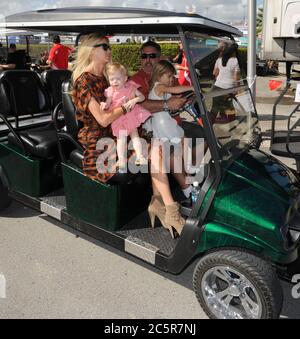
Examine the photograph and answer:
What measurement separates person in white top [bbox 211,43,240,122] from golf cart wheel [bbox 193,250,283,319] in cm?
79

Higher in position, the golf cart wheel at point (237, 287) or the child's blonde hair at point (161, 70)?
the child's blonde hair at point (161, 70)

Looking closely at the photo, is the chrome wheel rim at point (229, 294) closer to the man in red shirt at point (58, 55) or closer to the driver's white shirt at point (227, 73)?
the driver's white shirt at point (227, 73)

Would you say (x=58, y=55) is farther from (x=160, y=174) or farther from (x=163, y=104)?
(x=160, y=174)

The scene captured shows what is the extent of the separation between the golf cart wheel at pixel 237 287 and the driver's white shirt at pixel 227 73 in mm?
1105

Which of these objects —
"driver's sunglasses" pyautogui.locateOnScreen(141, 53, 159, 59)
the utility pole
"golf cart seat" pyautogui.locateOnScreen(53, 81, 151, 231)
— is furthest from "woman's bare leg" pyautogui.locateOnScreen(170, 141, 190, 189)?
the utility pole

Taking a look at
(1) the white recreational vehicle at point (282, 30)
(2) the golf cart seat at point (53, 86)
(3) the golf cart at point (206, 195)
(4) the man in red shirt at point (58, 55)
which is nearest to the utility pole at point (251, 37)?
(1) the white recreational vehicle at point (282, 30)

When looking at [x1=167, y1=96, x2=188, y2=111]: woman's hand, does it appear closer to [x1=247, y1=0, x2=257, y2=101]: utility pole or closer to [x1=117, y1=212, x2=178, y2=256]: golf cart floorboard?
[x1=117, y1=212, x2=178, y2=256]: golf cart floorboard

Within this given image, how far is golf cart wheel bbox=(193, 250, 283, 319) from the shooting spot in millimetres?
1950

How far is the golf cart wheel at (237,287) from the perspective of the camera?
6.40 ft

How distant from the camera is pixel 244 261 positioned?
1.97 meters

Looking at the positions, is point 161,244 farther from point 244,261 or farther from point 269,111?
point 269,111

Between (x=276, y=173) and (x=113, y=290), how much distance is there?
4.15 ft

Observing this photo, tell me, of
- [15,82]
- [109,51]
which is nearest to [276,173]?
[109,51]

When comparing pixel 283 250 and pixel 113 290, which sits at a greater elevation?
pixel 283 250
